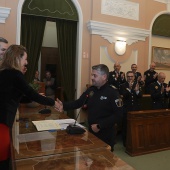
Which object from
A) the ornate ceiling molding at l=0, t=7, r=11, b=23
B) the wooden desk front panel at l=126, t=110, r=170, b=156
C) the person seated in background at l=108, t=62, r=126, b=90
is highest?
the ornate ceiling molding at l=0, t=7, r=11, b=23

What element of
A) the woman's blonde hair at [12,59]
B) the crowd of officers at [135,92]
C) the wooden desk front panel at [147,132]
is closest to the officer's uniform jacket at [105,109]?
the woman's blonde hair at [12,59]

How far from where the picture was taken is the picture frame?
7758 mm

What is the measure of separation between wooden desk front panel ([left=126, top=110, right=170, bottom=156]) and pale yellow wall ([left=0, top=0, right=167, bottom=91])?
2.67m

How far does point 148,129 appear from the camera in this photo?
156 inches

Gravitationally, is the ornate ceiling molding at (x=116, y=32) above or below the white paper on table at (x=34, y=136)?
above

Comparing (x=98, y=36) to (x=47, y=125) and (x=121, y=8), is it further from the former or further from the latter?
(x=47, y=125)

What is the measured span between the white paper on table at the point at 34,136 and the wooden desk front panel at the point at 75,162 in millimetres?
387

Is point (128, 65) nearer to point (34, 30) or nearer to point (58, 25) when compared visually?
point (58, 25)

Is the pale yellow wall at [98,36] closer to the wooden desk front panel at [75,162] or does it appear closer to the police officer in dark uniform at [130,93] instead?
the police officer in dark uniform at [130,93]

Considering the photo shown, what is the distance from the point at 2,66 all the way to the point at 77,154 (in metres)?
1.01

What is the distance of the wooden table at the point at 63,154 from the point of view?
1.29 meters

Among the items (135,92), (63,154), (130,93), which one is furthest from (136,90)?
(63,154)

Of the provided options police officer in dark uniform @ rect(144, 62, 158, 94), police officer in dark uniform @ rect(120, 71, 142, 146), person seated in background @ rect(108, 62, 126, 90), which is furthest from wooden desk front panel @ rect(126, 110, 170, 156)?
police officer in dark uniform @ rect(144, 62, 158, 94)

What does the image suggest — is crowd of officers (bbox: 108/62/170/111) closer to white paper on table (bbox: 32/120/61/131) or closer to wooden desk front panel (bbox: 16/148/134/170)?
white paper on table (bbox: 32/120/61/131)
